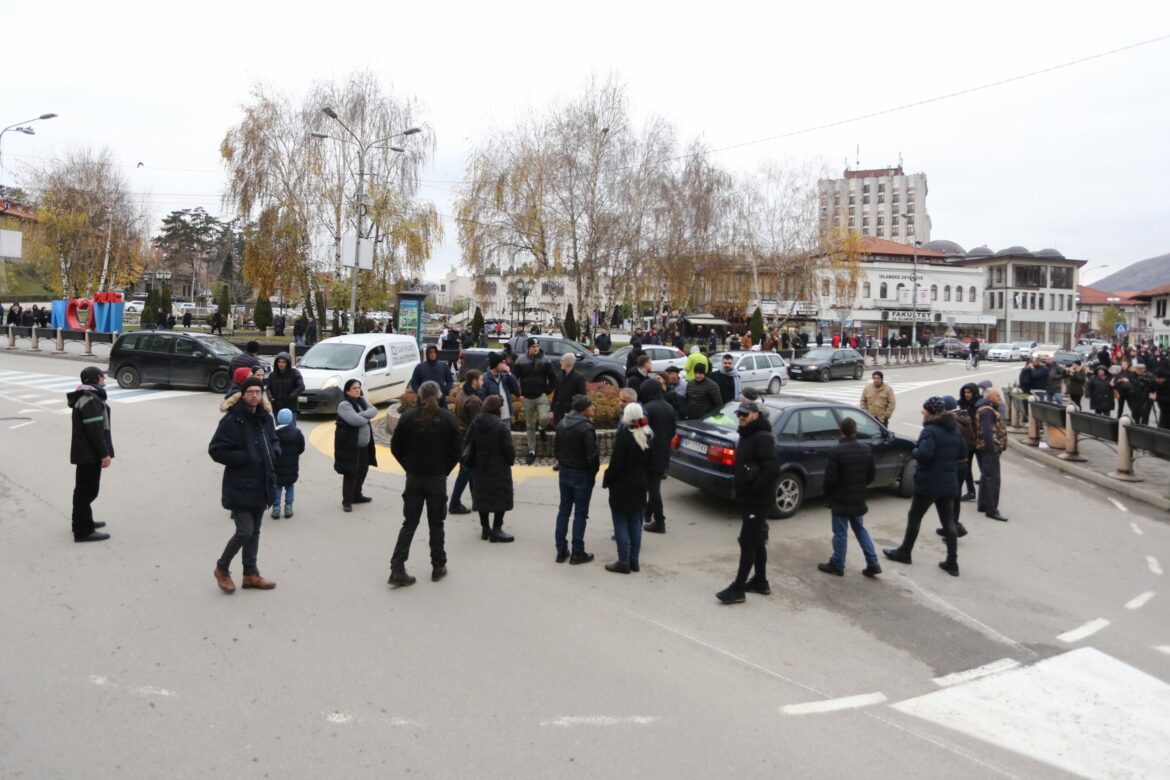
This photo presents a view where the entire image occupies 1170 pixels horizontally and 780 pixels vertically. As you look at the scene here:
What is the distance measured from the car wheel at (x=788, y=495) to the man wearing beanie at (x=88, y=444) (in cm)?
736

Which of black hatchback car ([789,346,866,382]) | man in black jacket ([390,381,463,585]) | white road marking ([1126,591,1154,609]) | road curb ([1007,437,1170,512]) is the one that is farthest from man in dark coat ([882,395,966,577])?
black hatchback car ([789,346,866,382])

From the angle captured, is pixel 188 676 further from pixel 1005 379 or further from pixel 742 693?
pixel 1005 379

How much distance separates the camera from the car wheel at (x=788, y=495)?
959 centimetres

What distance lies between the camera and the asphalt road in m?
4.19

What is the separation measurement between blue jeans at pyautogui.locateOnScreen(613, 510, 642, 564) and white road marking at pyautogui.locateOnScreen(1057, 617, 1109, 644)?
3613 mm

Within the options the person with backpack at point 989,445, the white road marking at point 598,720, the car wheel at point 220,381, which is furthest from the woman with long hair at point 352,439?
the car wheel at point 220,381

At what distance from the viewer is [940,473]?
25.6ft

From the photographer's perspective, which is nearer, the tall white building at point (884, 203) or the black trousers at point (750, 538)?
the black trousers at point (750, 538)

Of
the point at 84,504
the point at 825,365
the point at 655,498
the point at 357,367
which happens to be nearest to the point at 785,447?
the point at 655,498

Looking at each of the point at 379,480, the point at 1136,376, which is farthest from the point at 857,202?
the point at 379,480

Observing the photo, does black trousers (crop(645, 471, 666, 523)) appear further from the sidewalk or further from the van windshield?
the van windshield

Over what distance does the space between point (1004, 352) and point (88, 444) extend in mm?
62138

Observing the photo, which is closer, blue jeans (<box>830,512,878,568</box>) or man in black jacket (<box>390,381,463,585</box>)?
man in black jacket (<box>390,381,463,585</box>)

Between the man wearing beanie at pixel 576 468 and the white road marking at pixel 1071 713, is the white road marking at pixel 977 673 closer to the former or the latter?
the white road marking at pixel 1071 713
